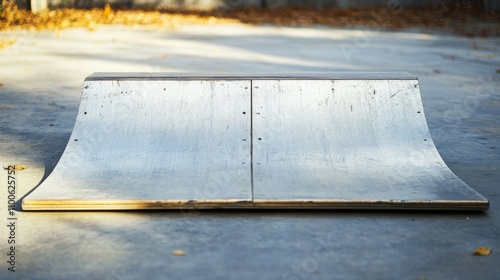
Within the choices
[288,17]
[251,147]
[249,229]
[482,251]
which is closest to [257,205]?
[249,229]

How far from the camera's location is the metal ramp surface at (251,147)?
4059 millimetres

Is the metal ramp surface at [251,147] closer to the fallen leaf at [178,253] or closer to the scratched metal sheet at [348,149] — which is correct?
the scratched metal sheet at [348,149]

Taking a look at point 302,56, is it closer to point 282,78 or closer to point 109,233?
point 282,78

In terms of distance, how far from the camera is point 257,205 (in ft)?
13.1

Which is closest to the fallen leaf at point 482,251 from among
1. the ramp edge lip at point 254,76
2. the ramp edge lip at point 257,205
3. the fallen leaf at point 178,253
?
the ramp edge lip at point 257,205

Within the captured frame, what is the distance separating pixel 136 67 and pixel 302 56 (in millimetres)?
2725

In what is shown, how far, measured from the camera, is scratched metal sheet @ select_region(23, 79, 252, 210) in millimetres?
4066

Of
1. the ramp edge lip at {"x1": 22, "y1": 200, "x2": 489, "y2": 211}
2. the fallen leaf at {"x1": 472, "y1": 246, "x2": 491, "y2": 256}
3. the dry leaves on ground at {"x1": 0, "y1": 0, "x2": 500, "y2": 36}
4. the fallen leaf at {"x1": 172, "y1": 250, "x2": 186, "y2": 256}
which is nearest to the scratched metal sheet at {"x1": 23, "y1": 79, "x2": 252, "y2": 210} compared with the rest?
the ramp edge lip at {"x1": 22, "y1": 200, "x2": 489, "y2": 211}

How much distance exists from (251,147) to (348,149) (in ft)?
2.09

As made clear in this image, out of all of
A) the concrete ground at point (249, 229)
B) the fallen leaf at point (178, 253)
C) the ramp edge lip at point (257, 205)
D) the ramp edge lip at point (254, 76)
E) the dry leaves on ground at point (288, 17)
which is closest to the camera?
the concrete ground at point (249, 229)

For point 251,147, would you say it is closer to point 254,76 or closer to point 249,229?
point 254,76

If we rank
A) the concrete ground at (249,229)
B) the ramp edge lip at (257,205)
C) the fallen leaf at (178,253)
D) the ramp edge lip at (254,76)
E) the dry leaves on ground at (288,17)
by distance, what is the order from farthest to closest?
the dry leaves on ground at (288,17), the ramp edge lip at (254,76), the ramp edge lip at (257,205), the fallen leaf at (178,253), the concrete ground at (249,229)

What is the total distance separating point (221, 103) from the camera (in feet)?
16.0

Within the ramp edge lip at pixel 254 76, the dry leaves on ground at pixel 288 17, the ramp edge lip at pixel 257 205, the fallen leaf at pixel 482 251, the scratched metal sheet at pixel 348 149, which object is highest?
the dry leaves on ground at pixel 288 17
